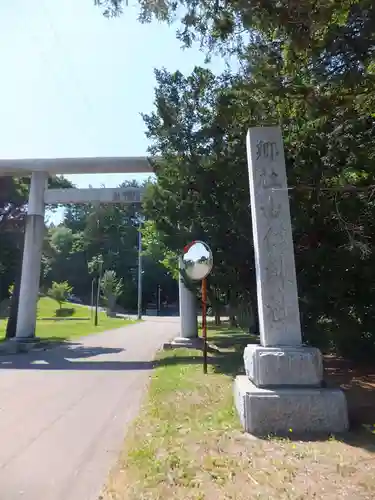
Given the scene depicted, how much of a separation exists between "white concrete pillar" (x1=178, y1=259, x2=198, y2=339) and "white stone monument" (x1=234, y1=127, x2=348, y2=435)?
9.88 meters

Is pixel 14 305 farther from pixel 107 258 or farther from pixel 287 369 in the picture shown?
pixel 107 258

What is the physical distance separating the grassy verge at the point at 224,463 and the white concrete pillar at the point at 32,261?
1112 centimetres

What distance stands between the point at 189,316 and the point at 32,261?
6243 mm

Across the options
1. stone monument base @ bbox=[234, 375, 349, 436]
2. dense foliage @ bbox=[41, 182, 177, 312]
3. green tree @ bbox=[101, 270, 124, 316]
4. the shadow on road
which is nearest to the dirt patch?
stone monument base @ bbox=[234, 375, 349, 436]

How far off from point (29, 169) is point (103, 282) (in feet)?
109

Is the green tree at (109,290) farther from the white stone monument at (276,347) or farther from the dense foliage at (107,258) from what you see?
the white stone monument at (276,347)

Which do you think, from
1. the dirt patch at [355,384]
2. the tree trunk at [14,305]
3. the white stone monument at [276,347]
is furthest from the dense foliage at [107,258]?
the white stone monument at [276,347]

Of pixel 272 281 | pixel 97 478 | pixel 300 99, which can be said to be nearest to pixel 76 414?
pixel 97 478

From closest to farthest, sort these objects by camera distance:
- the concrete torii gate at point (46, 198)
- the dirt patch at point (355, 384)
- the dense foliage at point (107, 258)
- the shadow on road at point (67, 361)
A: the dirt patch at point (355, 384) → the shadow on road at point (67, 361) → the concrete torii gate at point (46, 198) → the dense foliage at point (107, 258)

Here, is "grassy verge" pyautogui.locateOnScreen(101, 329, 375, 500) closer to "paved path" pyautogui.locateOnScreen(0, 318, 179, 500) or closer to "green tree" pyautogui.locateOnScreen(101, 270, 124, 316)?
Answer: "paved path" pyautogui.locateOnScreen(0, 318, 179, 500)

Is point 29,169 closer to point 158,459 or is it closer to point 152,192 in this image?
point 152,192

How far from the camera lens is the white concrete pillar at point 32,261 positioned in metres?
16.0

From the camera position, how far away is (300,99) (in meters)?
6.10

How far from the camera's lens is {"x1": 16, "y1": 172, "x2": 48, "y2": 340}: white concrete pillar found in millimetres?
15992
